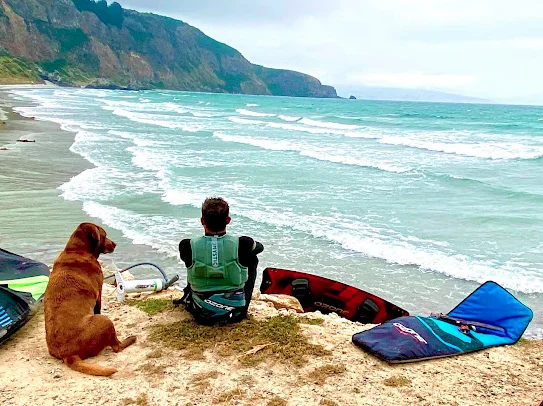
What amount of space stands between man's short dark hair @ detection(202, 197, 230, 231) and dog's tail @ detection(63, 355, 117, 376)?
152 centimetres

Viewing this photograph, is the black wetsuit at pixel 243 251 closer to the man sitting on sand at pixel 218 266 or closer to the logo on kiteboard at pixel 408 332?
the man sitting on sand at pixel 218 266

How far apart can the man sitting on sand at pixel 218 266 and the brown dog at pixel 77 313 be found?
790 millimetres

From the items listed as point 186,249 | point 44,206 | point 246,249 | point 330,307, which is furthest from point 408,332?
point 44,206

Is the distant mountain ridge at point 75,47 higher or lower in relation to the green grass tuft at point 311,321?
higher

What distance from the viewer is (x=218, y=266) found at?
5.11 meters

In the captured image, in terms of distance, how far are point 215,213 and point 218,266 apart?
53 cm

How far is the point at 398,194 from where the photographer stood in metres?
16.4

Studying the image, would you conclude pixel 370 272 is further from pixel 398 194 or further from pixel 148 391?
pixel 398 194

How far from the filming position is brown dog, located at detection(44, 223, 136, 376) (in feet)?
15.2

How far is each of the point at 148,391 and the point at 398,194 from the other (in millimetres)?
13191

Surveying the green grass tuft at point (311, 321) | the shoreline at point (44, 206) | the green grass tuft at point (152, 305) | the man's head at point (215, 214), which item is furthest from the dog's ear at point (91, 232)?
the shoreline at point (44, 206)

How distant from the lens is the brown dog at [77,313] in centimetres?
463

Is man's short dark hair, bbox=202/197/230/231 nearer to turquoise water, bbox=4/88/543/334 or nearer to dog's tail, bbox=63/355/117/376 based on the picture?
dog's tail, bbox=63/355/117/376

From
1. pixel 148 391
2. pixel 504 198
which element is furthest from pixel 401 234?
pixel 148 391
